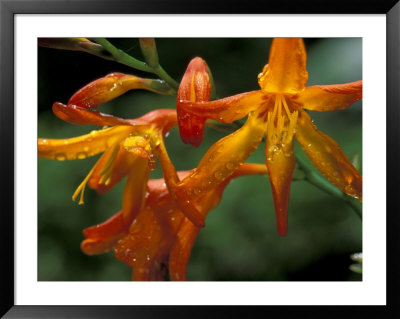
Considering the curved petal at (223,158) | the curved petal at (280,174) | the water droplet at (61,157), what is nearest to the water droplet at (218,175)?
the curved petal at (223,158)

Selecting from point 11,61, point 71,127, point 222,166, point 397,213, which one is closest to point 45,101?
point 11,61

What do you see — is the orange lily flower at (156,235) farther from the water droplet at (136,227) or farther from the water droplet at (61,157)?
the water droplet at (61,157)

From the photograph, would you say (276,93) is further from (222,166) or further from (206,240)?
(206,240)

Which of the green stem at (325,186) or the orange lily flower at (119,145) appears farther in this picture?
the green stem at (325,186)

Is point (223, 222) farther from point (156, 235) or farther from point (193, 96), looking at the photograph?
point (193, 96)

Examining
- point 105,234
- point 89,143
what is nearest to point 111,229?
point 105,234

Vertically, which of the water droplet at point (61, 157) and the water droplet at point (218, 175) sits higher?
the water droplet at point (61, 157)

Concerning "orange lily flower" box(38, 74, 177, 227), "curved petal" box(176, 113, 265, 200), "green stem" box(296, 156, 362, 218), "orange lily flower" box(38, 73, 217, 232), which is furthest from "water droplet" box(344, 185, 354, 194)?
"orange lily flower" box(38, 74, 177, 227)
